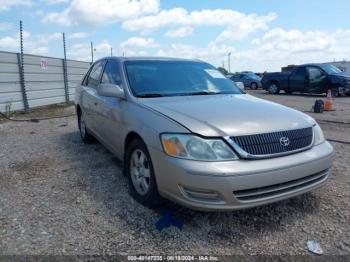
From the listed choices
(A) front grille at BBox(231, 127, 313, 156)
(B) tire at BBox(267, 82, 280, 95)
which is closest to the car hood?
(A) front grille at BBox(231, 127, 313, 156)

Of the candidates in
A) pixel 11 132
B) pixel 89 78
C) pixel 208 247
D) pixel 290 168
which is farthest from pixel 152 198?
pixel 11 132

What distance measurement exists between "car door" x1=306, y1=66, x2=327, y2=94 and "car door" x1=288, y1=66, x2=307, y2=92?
1.03ft

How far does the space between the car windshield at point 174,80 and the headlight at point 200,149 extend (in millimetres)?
1112

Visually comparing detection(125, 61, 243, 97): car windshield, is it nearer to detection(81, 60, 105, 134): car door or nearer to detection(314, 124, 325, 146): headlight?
detection(81, 60, 105, 134): car door

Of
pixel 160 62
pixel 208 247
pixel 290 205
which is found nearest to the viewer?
pixel 208 247

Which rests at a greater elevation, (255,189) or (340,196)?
(255,189)

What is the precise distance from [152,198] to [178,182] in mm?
543

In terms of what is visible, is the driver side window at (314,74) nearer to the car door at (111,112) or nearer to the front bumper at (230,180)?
the car door at (111,112)

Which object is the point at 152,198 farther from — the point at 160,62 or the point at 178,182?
the point at 160,62

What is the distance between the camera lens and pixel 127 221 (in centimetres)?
323

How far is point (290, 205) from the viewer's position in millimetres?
3529

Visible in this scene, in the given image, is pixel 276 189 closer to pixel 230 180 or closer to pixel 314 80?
pixel 230 180

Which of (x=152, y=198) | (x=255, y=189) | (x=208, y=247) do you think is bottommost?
(x=208, y=247)

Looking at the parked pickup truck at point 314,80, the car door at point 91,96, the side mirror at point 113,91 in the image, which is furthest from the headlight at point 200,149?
the parked pickup truck at point 314,80
